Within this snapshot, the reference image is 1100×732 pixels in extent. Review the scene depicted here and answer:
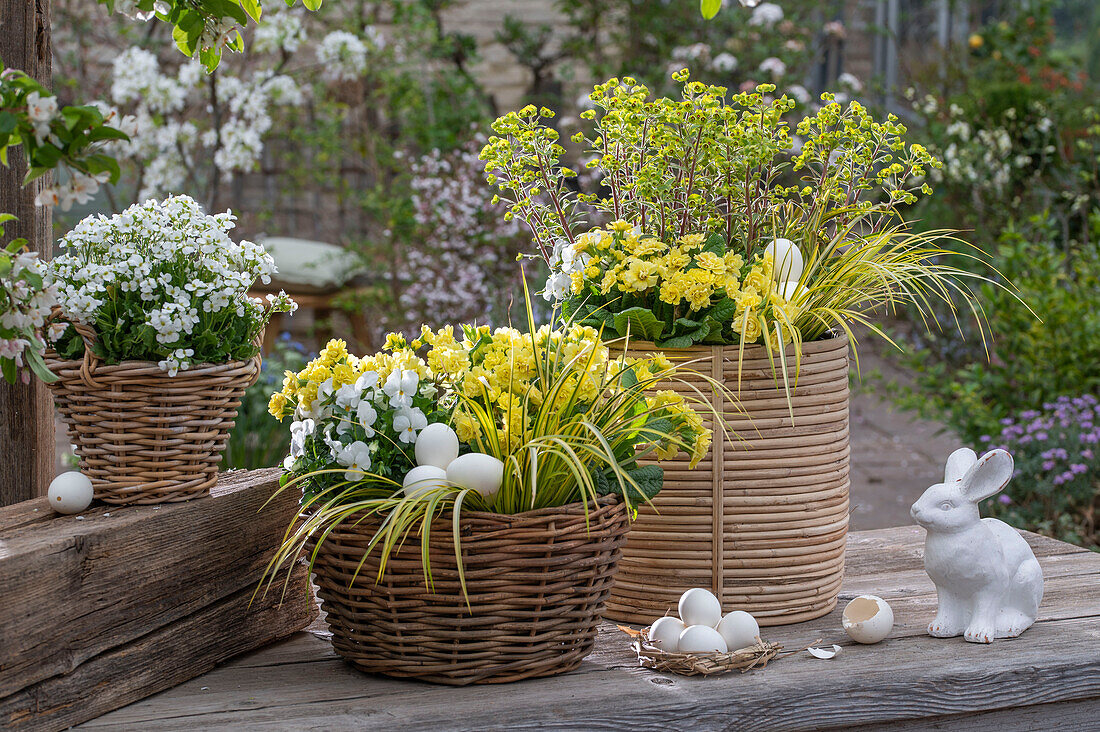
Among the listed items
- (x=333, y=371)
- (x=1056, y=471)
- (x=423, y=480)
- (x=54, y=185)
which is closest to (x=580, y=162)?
(x=1056, y=471)

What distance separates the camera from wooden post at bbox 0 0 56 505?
1.57 meters

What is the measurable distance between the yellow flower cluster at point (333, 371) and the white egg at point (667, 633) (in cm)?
47

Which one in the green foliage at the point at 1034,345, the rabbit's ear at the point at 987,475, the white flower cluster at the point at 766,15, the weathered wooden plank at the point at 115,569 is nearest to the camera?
the weathered wooden plank at the point at 115,569

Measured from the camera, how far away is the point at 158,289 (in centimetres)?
134

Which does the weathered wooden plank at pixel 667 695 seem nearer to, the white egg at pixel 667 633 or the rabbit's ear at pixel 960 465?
the white egg at pixel 667 633

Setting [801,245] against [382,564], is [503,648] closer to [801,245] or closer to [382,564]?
[382,564]

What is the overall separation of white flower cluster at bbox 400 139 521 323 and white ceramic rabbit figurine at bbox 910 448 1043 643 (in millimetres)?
2938

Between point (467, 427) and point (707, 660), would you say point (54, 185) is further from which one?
point (707, 660)

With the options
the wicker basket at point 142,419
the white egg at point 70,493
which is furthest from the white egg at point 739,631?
the white egg at point 70,493

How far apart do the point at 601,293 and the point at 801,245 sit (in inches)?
13.7

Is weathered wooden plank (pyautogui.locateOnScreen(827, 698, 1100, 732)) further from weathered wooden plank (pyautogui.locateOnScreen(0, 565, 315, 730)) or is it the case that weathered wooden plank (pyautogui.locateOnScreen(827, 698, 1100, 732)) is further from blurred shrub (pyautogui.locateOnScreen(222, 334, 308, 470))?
blurred shrub (pyautogui.locateOnScreen(222, 334, 308, 470))

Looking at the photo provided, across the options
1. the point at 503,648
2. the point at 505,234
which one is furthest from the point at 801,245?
the point at 505,234

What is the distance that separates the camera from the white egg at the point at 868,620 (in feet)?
4.70

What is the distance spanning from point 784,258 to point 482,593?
663 mm
